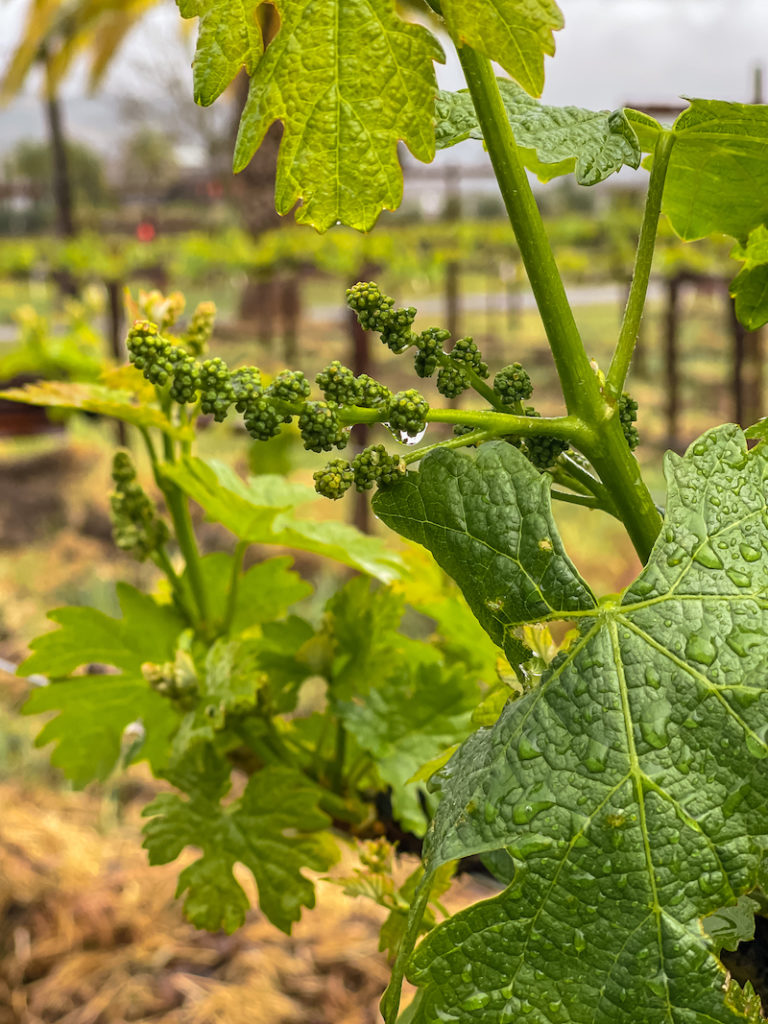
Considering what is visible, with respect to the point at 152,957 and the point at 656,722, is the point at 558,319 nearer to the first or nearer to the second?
the point at 656,722

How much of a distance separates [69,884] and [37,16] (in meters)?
7.93

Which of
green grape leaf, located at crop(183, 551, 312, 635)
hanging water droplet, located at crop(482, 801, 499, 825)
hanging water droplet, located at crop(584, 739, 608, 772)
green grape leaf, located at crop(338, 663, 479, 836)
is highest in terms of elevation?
hanging water droplet, located at crop(584, 739, 608, 772)

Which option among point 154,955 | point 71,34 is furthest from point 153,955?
point 71,34

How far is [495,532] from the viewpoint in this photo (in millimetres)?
444

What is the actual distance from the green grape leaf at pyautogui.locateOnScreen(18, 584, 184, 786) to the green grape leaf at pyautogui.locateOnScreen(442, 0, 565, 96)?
0.50 m

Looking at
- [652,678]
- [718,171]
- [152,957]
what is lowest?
[152,957]

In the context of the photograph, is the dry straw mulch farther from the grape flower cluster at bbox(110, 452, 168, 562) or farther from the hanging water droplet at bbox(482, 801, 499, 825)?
the hanging water droplet at bbox(482, 801, 499, 825)

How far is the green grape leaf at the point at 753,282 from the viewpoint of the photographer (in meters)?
0.60

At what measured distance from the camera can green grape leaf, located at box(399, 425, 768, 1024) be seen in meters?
0.39

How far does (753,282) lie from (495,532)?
0.95 ft

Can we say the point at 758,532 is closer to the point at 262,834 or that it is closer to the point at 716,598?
the point at 716,598

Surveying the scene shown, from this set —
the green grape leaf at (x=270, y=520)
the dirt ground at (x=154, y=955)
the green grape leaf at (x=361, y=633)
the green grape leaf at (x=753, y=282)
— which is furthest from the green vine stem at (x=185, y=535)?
the dirt ground at (x=154, y=955)

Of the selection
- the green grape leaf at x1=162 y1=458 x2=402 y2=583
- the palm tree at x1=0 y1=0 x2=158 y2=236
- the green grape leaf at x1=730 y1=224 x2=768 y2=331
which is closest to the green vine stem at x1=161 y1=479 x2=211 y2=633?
the green grape leaf at x1=162 y1=458 x2=402 y2=583

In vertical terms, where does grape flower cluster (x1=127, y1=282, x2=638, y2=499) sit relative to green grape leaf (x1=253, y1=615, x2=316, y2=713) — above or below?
above
